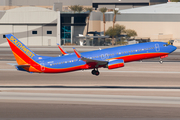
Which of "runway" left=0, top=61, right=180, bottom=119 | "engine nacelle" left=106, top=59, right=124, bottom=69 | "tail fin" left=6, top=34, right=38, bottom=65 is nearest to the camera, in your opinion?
"runway" left=0, top=61, right=180, bottom=119

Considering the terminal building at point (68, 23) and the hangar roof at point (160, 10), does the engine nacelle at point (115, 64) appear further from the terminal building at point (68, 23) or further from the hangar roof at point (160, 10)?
the hangar roof at point (160, 10)

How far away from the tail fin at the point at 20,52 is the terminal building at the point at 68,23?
82369 millimetres

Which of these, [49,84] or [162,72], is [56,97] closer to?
[49,84]

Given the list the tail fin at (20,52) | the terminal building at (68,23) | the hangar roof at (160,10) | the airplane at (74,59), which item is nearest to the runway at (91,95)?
the airplane at (74,59)

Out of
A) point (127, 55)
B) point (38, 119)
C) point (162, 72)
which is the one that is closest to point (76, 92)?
point (38, 119)

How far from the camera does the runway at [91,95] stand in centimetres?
2558

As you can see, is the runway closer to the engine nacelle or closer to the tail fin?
the engine nacelle

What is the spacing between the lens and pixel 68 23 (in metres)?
137

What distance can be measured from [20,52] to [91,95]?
14198 mm

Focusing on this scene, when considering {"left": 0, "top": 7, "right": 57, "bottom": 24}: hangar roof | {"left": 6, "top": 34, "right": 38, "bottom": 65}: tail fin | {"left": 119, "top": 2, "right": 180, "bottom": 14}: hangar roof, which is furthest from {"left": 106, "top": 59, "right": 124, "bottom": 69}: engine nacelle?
{"left": 119, "top": 2, "right": 180, "bottom": 14}: hangar roof

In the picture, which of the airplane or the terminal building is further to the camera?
the terminal building

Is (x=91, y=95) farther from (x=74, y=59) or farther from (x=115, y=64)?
(x=74, y=59)

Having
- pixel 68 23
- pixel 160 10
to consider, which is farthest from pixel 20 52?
pixel 160 10

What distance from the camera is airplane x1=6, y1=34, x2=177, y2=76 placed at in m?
41.1
